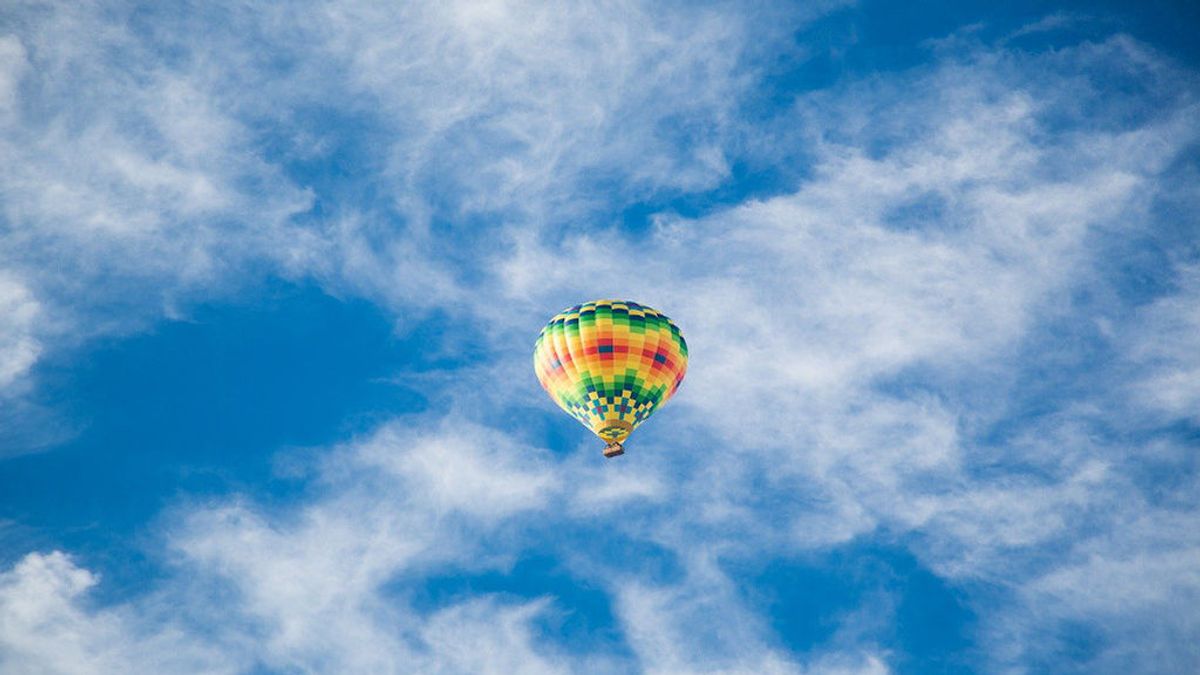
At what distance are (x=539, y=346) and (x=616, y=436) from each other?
6.37 m

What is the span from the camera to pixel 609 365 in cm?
5394

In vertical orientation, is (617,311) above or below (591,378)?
above

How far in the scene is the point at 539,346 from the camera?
185 feet

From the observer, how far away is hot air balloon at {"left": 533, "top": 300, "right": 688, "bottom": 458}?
5384cm

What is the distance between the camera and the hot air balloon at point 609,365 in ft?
177

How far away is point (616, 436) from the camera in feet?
176

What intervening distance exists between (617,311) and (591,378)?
150 inches

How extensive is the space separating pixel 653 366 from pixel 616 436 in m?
3.99

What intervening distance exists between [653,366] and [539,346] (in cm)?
600

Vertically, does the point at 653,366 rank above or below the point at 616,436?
above

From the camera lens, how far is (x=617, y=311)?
55.3 metres

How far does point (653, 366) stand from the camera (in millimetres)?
54750

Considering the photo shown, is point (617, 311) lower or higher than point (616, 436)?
higher

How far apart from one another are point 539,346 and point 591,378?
12.7 ft
